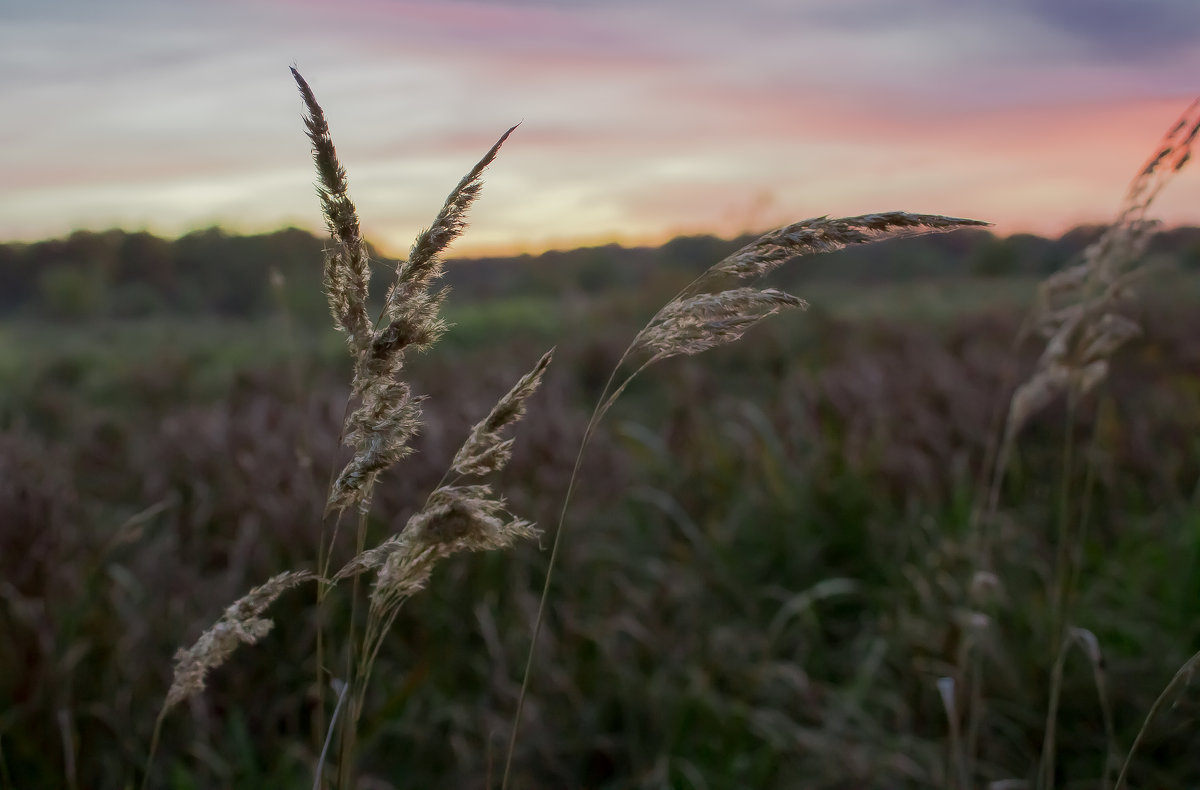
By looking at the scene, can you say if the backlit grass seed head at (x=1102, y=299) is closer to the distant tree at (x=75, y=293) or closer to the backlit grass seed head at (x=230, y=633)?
the backlit grass seed head at (x=230, y=633)

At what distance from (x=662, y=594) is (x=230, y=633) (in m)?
2.45

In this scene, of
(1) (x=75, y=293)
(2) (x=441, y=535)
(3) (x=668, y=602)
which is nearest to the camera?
(2) (x=441, y=535)

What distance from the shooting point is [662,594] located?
3.22 meters

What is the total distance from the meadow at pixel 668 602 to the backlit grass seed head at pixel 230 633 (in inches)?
2.9

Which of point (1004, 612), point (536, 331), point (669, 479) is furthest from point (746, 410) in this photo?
point (536, 331)

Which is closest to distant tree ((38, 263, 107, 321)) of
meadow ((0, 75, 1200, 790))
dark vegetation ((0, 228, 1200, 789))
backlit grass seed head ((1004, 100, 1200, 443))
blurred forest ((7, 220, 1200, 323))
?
blurred forest ((7, 220, 1200, 323))

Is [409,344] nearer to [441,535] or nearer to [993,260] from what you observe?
[441,535]

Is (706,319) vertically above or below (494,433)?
above

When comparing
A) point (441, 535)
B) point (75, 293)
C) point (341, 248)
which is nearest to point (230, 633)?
point (441, 535)

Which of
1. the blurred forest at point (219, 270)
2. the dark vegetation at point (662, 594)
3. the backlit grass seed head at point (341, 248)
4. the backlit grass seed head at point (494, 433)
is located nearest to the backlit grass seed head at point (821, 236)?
the backlit grass seed head at point (494, 433)

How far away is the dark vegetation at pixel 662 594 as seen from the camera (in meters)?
2.32

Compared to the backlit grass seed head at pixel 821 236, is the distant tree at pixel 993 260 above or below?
above

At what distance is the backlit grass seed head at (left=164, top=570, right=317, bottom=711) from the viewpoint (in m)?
0.90

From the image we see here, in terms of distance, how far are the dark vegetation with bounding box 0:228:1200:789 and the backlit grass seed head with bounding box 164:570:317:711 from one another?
0.32 metres
